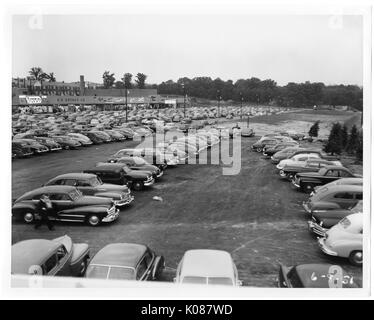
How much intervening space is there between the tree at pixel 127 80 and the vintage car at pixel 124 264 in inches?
124

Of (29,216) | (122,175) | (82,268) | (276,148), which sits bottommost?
(82,268)

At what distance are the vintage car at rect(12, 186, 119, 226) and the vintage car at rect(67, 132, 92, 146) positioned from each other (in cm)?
294

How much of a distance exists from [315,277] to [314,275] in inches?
1.1

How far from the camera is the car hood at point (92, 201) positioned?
22.3 ft

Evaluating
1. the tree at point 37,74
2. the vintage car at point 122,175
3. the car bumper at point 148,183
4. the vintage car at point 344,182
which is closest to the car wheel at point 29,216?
the vintage car at point 122,175

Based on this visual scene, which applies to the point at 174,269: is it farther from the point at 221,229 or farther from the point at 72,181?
the point at 72,181

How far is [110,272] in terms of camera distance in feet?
16.1

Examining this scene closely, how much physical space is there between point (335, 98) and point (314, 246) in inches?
121

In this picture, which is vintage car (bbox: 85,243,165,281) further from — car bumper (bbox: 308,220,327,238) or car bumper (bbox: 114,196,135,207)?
car bumper (bbox: 308,220,327,238)

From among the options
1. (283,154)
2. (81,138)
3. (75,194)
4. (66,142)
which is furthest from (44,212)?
(283,154)

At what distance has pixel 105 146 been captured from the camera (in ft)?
36.2

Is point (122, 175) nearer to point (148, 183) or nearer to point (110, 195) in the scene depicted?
point (148, 183)

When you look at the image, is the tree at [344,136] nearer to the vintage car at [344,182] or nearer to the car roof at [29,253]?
the vintage car at [344,182]
